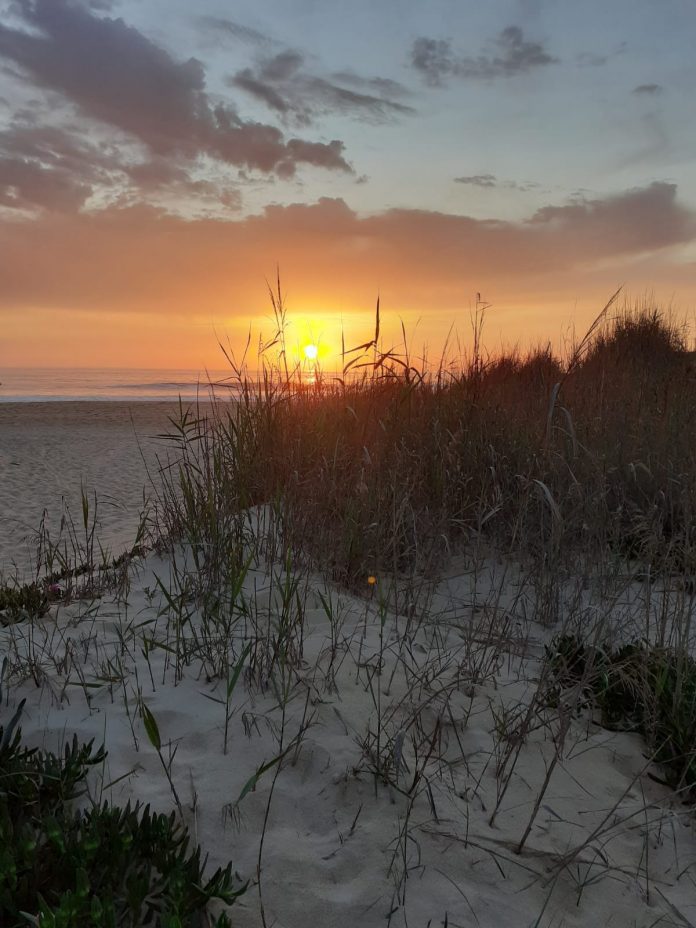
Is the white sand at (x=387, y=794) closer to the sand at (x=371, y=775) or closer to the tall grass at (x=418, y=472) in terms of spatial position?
the sand at (x=371, y=775)

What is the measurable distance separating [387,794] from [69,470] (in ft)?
Result: 29.0

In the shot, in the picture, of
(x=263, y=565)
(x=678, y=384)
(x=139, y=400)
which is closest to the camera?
(x=263, y=565)

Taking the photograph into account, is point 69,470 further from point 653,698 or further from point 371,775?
point 653,698

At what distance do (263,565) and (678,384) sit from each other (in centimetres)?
614

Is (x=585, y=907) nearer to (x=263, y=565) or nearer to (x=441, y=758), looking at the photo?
(x=441, y=758)

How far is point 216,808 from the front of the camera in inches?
76.9

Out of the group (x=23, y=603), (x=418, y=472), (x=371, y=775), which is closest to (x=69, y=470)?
(x=23, y=603)

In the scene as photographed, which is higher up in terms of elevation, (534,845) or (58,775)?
(58,775)

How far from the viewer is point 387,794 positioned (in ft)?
6.59

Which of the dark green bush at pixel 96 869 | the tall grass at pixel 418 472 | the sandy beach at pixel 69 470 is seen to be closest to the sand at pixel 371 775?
the dark green bush at pixel 96 869

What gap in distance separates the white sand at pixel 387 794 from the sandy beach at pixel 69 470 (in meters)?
1.82

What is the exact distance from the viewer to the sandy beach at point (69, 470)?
617 cm

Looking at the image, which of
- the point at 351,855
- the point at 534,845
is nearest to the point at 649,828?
the point at 534,845

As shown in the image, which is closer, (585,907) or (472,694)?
(585,907)
